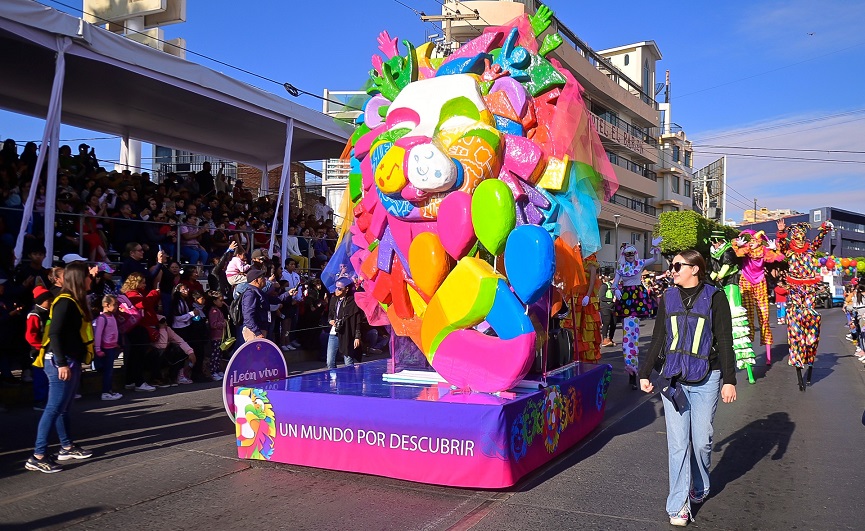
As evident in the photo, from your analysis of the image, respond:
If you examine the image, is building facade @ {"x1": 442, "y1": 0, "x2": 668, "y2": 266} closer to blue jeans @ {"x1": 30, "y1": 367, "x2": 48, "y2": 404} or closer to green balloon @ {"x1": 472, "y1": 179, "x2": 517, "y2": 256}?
blue jeans @ {"x1": 30, "y1": 367, "x2": 48, "y2": 404}

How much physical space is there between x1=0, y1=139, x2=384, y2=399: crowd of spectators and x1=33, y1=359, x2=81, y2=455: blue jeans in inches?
42.4

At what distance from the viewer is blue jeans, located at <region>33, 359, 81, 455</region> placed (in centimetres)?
575

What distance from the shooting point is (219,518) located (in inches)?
180

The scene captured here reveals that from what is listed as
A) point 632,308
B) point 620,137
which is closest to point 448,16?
point 620,137

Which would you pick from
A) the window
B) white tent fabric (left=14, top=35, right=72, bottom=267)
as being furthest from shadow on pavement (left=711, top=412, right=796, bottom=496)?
the window

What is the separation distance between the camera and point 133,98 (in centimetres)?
1223

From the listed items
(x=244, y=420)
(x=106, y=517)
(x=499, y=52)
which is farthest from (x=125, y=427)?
(x=499, y=52)

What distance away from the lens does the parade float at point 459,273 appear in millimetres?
5195

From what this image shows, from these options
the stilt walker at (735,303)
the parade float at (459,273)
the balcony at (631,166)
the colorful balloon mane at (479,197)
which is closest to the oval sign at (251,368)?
the parade float at (459,273)

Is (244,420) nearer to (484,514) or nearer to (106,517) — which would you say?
(106,517)

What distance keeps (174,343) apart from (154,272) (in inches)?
42.3

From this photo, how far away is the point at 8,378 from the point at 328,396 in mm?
5123

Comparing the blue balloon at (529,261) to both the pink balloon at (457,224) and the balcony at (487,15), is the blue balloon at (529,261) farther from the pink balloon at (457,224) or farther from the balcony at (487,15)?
the balcony at (487,15)

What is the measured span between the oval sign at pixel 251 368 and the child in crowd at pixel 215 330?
451 cm
